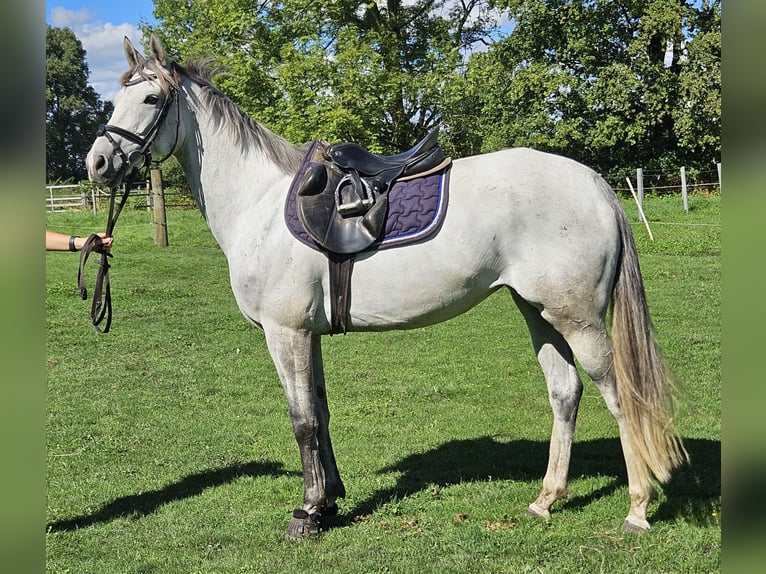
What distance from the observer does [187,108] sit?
12.0 feet

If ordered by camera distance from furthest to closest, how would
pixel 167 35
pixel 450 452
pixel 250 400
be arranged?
pixel 167 35 → pixel 250 400 → pixel 450 452

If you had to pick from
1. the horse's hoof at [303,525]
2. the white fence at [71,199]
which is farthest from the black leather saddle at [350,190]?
the white fence at [71,199]

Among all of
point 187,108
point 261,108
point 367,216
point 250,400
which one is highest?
point 261,108

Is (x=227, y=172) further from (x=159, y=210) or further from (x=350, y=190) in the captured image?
(x=159, y=210)

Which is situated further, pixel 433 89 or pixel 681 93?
pixel 681 93

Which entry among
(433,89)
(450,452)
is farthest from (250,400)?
(433,89)

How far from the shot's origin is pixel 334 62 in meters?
18.2

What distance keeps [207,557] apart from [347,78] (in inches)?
640

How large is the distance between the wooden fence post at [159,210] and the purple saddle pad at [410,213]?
1260cm

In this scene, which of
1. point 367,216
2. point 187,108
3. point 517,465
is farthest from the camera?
point 517,465

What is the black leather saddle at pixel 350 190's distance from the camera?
3.43 metres

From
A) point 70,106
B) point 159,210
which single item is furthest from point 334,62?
point 70,106

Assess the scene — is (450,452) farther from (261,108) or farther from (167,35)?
(167,35)

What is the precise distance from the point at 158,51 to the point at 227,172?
74cm
